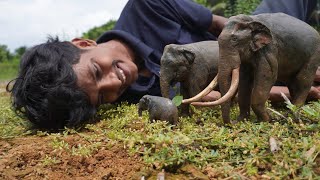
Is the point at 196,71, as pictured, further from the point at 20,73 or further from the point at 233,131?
the point at 20,73

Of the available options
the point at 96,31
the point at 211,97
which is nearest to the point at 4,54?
the point at 96,31

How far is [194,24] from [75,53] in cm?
116

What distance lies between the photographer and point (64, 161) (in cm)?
181

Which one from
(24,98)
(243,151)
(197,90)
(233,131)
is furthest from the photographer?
(24,98)

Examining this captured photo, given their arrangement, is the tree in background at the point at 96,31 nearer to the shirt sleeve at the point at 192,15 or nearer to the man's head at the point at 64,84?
the shirt sleeve at the point at 192,15

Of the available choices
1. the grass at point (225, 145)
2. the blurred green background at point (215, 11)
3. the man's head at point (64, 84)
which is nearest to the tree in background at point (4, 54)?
the blurred green background at point (215, 11)

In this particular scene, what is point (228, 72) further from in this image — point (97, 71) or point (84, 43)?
point (84, 43)

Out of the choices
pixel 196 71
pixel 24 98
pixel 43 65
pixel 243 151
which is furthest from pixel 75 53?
pixel 243 151

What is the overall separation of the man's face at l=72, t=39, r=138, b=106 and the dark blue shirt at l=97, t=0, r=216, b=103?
24cm

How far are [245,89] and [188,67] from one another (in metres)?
0.38

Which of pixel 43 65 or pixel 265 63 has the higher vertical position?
pixel 265 63

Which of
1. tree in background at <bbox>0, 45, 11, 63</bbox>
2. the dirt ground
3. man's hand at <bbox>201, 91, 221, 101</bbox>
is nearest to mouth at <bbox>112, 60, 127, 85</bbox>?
man's hand at <bbox>201, 91, 221, 101</bbox>

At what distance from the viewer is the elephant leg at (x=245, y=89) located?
6.75 feet

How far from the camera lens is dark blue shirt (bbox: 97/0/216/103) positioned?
11.0ft
